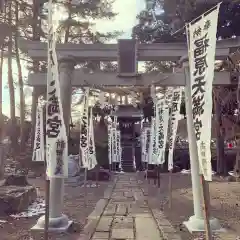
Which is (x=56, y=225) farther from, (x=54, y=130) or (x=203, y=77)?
(x=203, y=77)

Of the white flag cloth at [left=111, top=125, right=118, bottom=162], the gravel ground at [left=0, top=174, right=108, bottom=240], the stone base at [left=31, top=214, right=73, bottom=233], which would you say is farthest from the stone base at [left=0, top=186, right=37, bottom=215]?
the white flag cloth at [left=111, top=125, right=118, bottom=162]

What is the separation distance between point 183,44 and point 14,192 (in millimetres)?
5897

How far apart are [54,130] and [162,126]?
6119mm

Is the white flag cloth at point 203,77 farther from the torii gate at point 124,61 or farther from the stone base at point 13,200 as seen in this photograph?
the stone base at point 13,200

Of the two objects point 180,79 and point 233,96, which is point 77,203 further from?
point 233,96

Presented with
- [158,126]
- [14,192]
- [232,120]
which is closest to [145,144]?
[232,120]

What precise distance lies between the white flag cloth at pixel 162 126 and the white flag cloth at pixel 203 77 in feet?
17.8

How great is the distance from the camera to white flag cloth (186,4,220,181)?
4.73 meters

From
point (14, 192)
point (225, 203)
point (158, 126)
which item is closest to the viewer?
point (14, 192)

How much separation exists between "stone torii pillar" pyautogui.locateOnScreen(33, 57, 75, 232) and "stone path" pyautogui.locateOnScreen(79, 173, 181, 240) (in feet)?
1.67

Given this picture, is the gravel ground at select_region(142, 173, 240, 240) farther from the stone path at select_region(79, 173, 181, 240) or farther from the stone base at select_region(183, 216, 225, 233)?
the stone path at select_region(79, 173, 181, 240)

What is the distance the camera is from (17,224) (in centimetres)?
775

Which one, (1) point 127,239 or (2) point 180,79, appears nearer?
(1) point 127,239

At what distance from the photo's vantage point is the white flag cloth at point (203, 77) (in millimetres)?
4727
